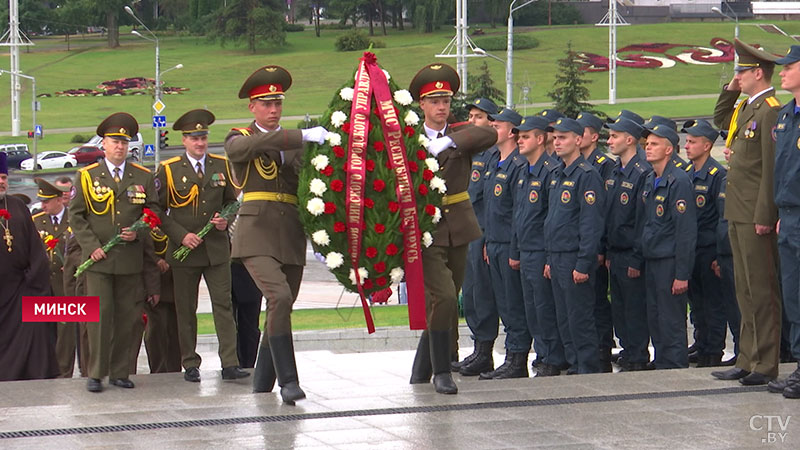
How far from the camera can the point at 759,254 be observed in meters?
7.69

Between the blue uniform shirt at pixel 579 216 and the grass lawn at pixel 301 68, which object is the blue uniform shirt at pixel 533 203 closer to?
the blue uniform shirt at pixel 579 216

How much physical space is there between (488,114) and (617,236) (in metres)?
1.43

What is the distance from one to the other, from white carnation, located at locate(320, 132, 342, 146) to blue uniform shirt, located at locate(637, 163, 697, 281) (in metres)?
3.28

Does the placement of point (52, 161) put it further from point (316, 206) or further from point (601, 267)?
point (316, 206)

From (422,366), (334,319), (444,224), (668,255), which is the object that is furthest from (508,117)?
(334,319)

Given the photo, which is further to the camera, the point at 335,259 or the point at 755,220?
the point at 755,220

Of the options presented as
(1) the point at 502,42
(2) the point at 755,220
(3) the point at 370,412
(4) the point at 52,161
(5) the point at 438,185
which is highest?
(5) the point at 438,185

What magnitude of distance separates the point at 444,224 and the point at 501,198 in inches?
81.4

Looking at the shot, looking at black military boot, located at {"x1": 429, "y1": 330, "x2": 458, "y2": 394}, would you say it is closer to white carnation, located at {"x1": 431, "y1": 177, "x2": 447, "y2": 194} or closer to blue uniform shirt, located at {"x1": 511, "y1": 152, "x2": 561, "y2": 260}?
white carnation, located at {"x1": 431, "y1": 177, "x2": 447, "y2": 194}

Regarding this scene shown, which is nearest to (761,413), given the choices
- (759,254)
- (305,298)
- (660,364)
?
(759,254)

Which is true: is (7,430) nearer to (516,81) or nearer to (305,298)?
(305,298)

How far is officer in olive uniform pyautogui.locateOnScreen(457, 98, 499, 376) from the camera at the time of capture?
967cm

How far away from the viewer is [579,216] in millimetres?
9156

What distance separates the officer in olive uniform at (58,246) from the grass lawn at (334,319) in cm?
338
